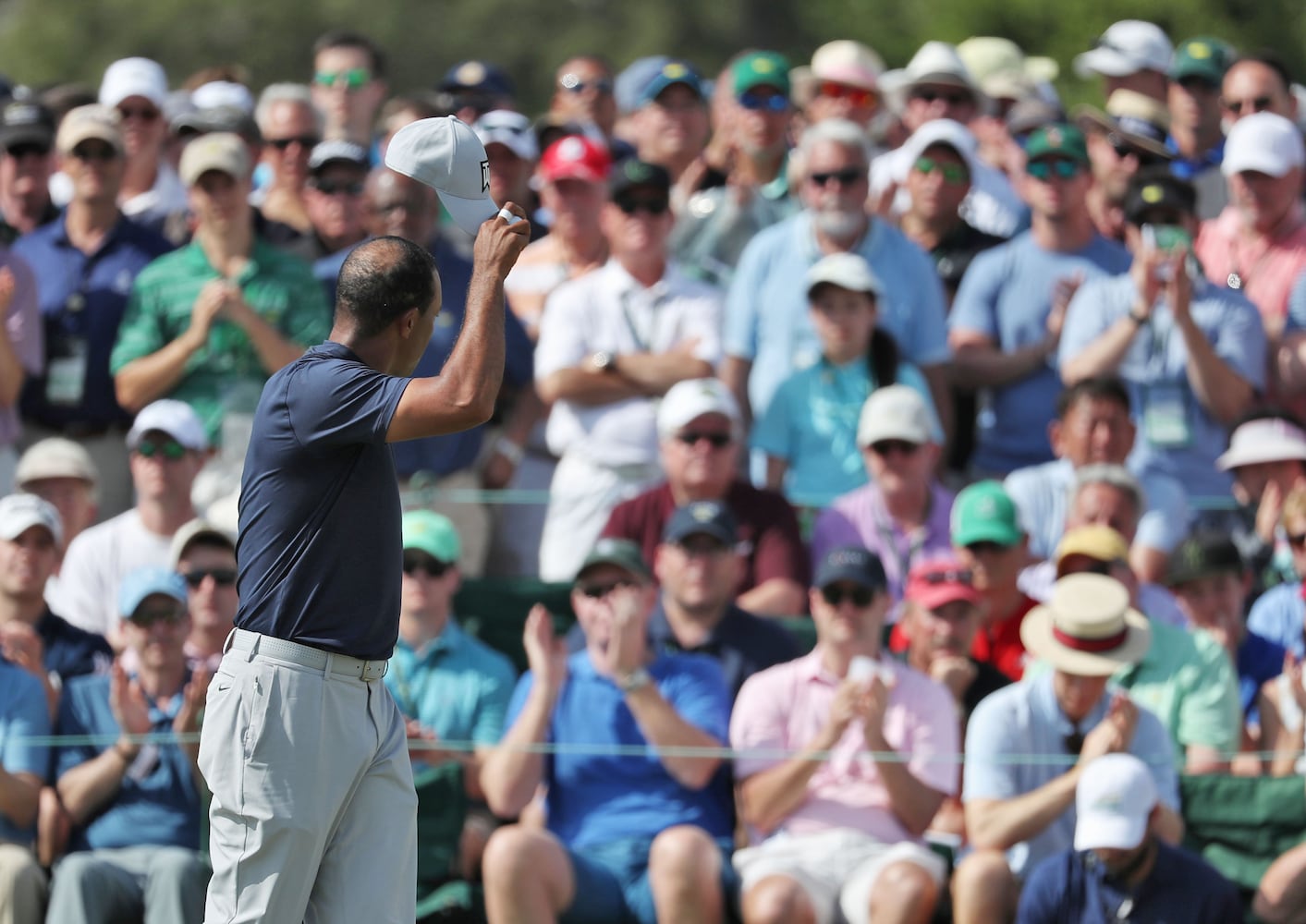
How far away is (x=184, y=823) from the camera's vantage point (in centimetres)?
801

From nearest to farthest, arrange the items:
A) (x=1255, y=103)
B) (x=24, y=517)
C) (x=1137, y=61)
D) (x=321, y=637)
A: (x=321, y=637) < (x=24, y=517) < (x=1255, y=103) < (x=1137, y=61)

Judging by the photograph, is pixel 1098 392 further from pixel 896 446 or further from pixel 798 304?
pixel 798 304

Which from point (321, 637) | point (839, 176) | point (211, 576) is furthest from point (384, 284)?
point (839, 176)

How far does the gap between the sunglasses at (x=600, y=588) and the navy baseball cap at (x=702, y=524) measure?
27 cm

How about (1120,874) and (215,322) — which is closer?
(1120,874)

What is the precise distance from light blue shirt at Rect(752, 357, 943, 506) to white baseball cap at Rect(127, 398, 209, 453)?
2.18m

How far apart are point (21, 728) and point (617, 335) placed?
2939 mm

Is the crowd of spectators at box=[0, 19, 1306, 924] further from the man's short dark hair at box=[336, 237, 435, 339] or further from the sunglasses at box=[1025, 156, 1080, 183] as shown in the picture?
the man's short dark hair at box=[336, 237, 435, 339]

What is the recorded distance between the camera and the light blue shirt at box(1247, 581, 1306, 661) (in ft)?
27.9

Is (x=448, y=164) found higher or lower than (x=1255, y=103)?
lower

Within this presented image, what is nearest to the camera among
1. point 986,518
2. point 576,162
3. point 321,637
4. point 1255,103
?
point 321,637

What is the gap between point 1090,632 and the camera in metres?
8.02

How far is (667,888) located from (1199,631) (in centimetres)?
215

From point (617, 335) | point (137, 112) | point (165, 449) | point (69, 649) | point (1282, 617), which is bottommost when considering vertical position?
point (69, 649)
